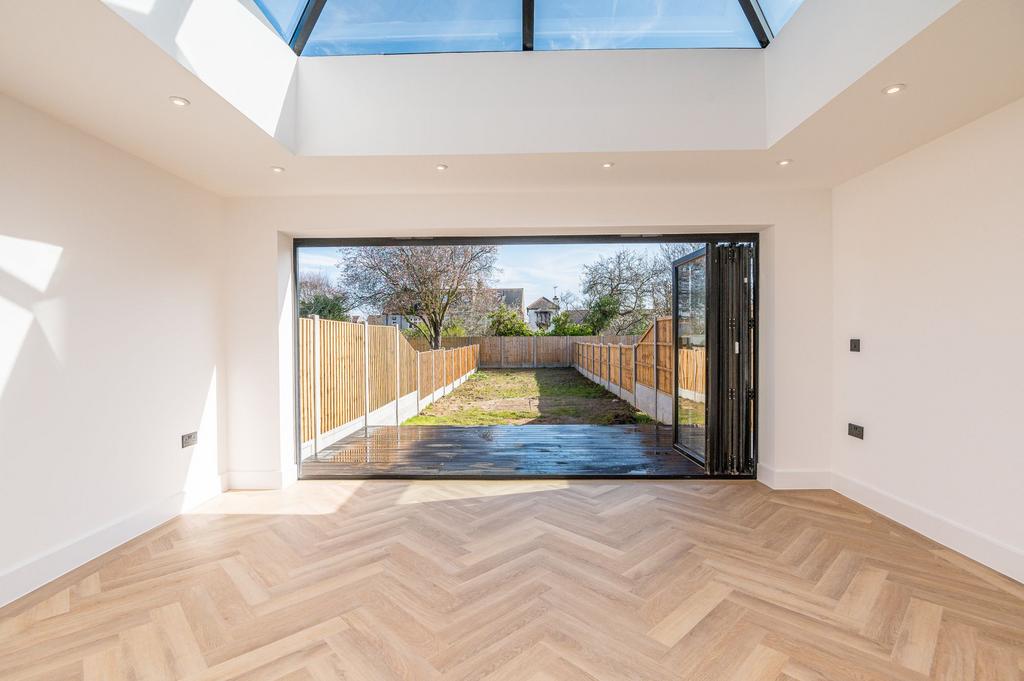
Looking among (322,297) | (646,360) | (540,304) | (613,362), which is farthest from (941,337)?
(540,304)

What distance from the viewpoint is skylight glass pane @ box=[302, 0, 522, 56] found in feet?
8.93

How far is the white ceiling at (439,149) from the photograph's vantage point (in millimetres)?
1673

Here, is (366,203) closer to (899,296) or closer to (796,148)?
(796,148)

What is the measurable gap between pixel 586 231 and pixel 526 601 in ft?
8.52

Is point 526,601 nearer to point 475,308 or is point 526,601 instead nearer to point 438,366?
point 438,366

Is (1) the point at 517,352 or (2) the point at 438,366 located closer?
(2) the point at 438,366

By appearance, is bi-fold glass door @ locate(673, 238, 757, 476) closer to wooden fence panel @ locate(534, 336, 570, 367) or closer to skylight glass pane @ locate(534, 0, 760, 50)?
skylight glass pane @ locate(534, 0, 760, 50)

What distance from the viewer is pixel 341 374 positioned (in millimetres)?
5062

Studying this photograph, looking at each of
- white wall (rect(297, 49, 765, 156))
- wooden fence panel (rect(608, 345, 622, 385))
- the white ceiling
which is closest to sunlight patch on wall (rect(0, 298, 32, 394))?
the white ceiling

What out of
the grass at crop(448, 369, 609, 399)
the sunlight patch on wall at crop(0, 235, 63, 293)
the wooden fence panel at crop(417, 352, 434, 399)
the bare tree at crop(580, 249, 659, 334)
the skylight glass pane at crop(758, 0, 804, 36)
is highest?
the skylight glass pane at crop(758, 0, 804, 36)

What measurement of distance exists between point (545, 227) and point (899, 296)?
237 cm

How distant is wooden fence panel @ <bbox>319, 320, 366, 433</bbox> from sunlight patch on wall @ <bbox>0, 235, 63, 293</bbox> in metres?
2.36

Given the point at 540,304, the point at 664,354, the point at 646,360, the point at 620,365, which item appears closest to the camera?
the point at 664,354

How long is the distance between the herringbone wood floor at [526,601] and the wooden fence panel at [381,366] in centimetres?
294
